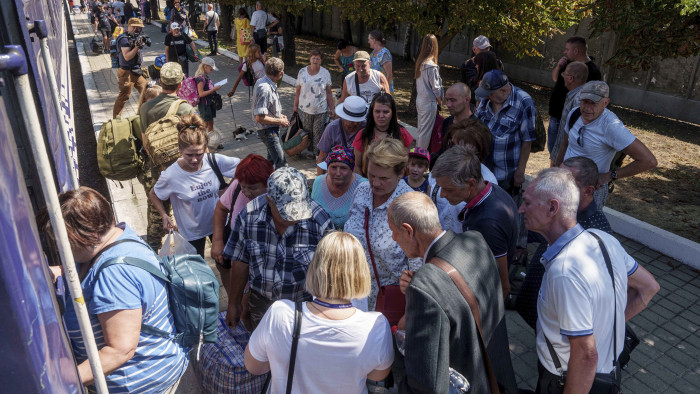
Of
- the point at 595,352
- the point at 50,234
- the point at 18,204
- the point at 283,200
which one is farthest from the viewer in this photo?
the point at 283,200

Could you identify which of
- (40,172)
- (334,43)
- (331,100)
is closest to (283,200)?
(40,172)

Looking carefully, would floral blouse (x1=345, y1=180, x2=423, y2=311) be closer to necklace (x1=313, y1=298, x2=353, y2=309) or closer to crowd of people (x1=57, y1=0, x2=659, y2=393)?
crowd of people (x1=57, y1=0, x2=659, y2=393)

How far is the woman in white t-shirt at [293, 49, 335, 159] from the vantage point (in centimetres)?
722

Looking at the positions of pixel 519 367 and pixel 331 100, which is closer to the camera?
pixel 519 367

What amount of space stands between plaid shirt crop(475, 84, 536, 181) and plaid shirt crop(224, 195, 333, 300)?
2.51 metres

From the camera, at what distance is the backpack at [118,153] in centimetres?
482

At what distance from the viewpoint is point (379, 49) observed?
8.45 meters

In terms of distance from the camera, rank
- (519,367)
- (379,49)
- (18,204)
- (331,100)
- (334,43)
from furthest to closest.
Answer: (334,43) < (379,49) < (331,100) < (519,367) < (18,204)

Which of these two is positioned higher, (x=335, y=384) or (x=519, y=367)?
(x=335, y=384)

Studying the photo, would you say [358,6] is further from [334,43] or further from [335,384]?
[334,43]

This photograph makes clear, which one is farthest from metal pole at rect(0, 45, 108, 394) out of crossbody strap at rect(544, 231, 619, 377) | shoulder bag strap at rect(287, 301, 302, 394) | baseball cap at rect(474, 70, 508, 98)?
baseball cap at rect(474, 70, 508, 98)

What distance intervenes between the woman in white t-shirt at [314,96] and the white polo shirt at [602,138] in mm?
3726

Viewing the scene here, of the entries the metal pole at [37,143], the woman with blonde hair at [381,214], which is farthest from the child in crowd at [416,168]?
the metal pole at [37,143]

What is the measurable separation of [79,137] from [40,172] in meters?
10.4
